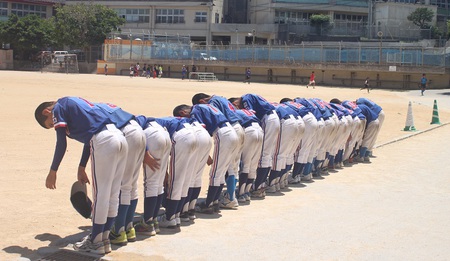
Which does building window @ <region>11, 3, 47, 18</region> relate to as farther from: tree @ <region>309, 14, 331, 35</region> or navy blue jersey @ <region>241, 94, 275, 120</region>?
navy blue jersey @ <region>241, 94, 275, 120</region>

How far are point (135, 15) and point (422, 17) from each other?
127ft

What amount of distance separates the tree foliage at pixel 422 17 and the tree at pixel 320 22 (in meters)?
10.1

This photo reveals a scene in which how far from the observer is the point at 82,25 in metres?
79.5

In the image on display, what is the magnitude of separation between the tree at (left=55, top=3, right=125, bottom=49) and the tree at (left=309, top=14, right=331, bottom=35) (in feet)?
84.8

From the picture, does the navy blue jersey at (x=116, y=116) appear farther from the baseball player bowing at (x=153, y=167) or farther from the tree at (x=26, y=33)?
the tree at (x=26, y=33)

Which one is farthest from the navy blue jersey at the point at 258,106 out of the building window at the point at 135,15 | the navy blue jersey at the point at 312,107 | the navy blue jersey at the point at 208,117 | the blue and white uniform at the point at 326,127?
the building window at the point at 135,15

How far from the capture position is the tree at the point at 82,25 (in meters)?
79.0

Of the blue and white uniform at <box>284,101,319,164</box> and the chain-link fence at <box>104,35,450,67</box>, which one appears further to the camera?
the chain-link fence at <box>104,35,450,67</box>

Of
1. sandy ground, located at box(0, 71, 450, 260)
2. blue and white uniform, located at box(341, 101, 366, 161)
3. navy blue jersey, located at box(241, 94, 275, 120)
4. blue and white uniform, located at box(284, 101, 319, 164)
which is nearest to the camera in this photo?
sandy ground, located at box(0, 71, 450, 260)

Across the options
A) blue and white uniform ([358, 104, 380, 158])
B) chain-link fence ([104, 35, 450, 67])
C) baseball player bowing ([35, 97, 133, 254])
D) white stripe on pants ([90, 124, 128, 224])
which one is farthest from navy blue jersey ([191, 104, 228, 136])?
chain-link fence ([104, 35, 450, 67])

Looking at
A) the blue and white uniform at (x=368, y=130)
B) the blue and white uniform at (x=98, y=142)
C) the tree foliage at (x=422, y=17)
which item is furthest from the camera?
the tree foliage at (x=422, y=17)

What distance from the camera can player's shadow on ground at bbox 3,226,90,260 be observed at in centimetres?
712

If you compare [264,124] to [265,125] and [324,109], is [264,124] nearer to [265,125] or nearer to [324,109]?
[265,125]

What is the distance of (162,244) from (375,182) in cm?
663
